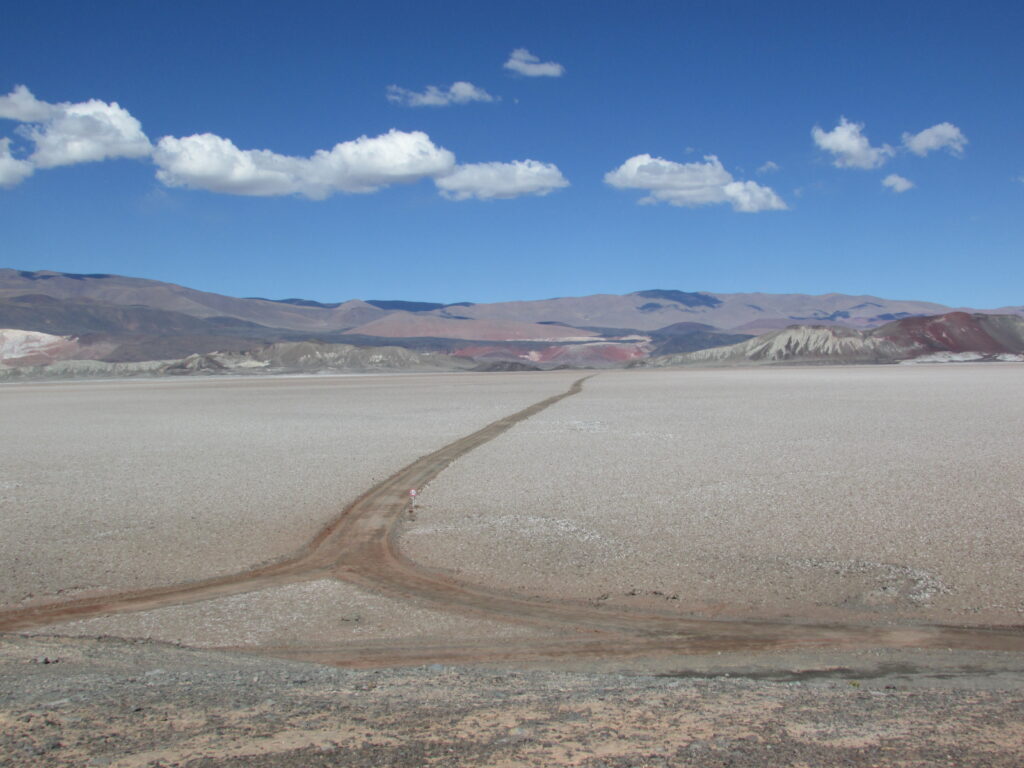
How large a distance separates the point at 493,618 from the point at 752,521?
171 inches

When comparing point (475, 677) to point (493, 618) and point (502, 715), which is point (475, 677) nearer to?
point (502, 715)

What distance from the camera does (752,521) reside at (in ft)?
34.3

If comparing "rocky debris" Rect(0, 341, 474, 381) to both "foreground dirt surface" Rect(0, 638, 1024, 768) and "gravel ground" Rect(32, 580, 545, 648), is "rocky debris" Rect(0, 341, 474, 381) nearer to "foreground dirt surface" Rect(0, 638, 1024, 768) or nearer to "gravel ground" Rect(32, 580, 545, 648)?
"gravel ground" Rect(32, 580, 545, 648)

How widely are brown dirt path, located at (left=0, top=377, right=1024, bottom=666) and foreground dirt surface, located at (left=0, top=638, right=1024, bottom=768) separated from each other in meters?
0.57

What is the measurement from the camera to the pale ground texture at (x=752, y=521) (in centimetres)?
794

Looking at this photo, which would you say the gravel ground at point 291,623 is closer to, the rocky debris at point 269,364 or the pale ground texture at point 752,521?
the pale ground texture at point 752,521

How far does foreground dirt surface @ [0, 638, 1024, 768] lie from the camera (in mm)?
4160

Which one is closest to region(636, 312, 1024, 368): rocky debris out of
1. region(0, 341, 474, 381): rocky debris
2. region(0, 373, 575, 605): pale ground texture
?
region(0, 341, 474, 381): rocky debris

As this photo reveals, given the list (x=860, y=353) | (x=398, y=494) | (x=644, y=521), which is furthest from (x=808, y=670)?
(x=860, y=353)

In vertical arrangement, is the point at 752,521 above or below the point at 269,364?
below

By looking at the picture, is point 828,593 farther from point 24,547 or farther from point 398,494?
point 24,547

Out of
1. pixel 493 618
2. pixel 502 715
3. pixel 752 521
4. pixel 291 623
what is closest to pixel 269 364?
pixel 752 521

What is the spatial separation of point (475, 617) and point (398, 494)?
18.4 feet

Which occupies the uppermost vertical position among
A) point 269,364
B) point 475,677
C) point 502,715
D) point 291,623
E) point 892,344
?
point 892,344
